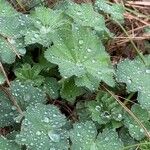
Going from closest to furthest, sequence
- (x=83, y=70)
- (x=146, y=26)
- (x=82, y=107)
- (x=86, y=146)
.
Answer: (x=86, y=146), (x=83, y=70), (x=82, y=107), (x=146, y=26)

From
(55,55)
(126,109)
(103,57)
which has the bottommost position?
(126,109)

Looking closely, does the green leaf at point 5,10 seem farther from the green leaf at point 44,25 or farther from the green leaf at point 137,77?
the green leaf at point 137,77

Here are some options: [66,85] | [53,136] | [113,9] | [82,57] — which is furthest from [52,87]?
[113,9]

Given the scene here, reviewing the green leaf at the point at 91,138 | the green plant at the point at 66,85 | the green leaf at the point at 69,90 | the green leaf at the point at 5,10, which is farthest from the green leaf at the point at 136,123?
the green leaf at the point at 5,10

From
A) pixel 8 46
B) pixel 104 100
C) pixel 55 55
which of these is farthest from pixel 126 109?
pixel 8 46

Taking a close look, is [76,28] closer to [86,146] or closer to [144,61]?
[144,61]

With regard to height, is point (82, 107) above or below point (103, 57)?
below

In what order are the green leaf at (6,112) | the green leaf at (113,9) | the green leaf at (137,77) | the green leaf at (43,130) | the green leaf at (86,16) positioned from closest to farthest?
1. the green leaf at (43,130)
2. the green leaf at (6,112)
3. the green leaf at (137,77)
4. the green leaf at (86,16)
5. the green leaf at (113,9)
